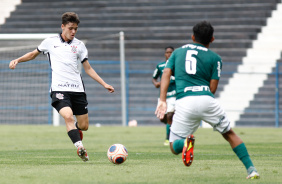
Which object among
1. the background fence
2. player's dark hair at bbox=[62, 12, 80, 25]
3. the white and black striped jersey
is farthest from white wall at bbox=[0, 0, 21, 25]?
player's dark hair at bbox=[62, 12, 80, 25]

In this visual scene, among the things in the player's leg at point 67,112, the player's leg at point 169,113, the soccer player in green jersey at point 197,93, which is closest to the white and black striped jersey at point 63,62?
the player's leg at point 67,112

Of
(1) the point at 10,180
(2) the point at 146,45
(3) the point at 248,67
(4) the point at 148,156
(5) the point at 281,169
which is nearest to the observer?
(1) the point at 10,180

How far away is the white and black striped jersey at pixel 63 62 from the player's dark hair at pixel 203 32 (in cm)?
278

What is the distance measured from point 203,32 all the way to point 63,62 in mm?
2906

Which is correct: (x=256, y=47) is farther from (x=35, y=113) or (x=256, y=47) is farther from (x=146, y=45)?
(x=35, y=113)

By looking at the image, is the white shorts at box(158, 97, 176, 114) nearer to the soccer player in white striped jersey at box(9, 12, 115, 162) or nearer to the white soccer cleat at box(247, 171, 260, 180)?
the soccer player in white striped jersey at box(9, 12, 115, 162)

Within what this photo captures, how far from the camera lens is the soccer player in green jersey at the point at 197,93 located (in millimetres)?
6441

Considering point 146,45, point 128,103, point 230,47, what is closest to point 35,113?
point 128,103

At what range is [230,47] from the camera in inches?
973

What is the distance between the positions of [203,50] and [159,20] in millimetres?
19895

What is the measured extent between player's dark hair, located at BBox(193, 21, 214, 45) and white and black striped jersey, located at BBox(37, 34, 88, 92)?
2.78 m

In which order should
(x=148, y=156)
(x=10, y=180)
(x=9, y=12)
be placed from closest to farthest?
(x=10, y=180), (x=148, y=156), (x=9, y=12)

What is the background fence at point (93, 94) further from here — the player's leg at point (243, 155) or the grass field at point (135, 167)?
the player's leg at point (243, 155)

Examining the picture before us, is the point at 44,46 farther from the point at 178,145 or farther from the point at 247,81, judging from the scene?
the point at 247,81
